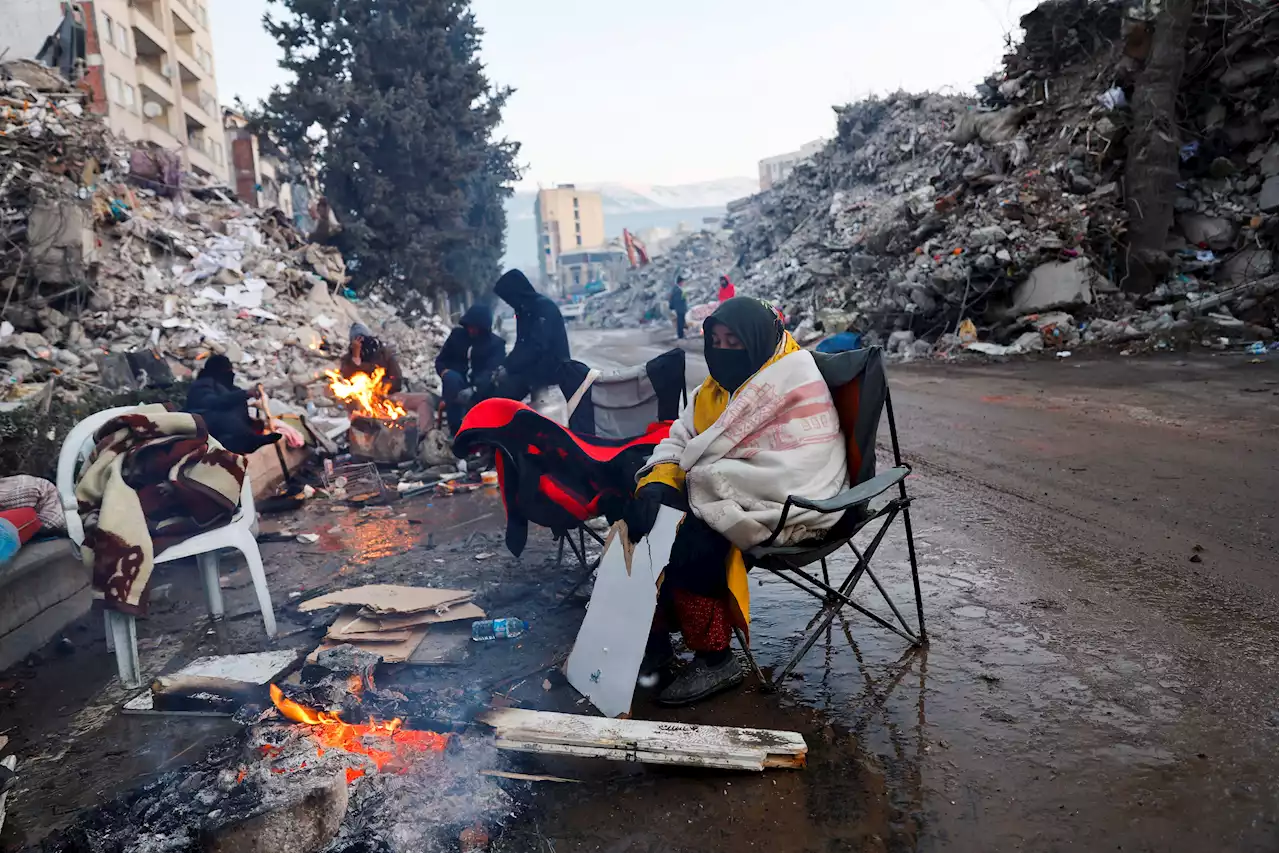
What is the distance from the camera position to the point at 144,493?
3.60 meters

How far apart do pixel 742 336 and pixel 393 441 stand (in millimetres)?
5602

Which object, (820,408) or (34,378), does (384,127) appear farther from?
(820,408)

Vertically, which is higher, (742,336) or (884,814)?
(742,336)

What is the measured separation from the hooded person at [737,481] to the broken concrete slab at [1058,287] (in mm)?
10362

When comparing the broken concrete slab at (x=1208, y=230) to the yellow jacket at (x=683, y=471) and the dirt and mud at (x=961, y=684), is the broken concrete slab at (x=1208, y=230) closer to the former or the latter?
the dirt and mud at (x=961, y=684)

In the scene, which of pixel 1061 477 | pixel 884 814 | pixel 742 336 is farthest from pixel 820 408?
pixel 1061 477

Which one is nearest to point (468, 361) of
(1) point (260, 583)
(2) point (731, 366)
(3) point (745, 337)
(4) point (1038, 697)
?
(1) point (260, 583)

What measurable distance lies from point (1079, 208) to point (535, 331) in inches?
391

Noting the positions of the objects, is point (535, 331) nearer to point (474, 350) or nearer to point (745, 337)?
point (474, 350)

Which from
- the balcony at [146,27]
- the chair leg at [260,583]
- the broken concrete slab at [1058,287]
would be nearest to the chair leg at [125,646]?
the chair leg at [260,583]

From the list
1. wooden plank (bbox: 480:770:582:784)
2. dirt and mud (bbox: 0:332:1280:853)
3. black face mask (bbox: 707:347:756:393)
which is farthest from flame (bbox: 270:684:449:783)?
black face mask (bbox: 707:347:756:393)

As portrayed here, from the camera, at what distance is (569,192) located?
87188mm

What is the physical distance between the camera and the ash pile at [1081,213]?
1088 centimetres

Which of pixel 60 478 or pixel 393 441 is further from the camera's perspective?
pixel 393 441
